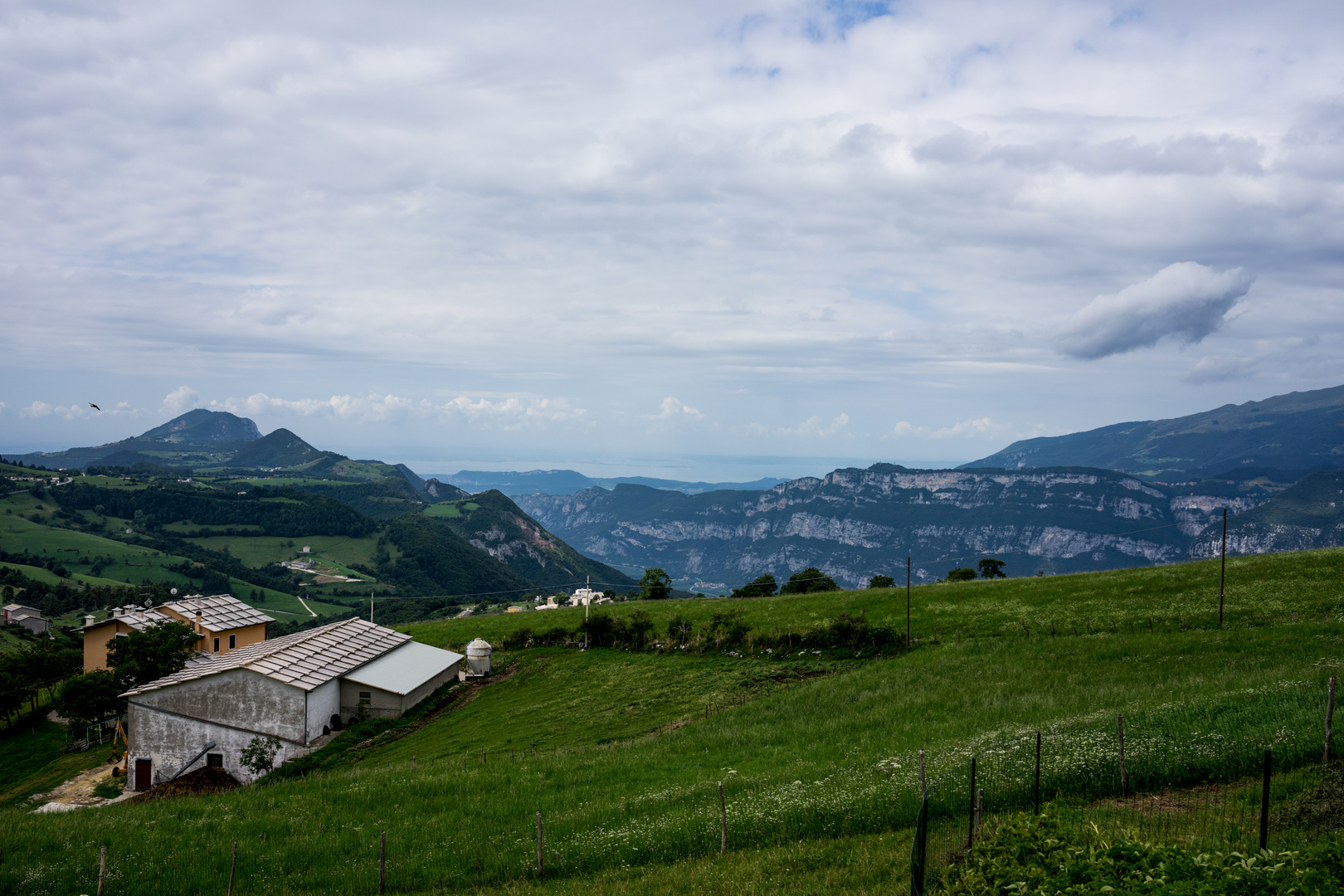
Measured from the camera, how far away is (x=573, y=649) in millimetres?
68438

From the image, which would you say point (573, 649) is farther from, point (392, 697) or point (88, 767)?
point (88, 767)

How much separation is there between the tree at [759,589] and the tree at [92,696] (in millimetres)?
61543

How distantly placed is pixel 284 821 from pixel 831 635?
1520 inches

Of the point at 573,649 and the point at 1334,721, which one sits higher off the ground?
the point at 1334,721

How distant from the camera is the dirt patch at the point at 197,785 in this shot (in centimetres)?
4072

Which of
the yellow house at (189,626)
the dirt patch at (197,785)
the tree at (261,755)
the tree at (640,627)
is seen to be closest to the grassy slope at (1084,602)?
the tree at (640,627)

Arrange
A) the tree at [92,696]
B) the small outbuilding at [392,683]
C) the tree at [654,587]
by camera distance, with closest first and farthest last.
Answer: the small outbuilding at [392,683] < the tree at [92,696] < the tree at [654,587]

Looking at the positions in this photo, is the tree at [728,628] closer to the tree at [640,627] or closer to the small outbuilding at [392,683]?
the tree at [640,627]

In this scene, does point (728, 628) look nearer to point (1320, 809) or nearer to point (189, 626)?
point (1320, 809)

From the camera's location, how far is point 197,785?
43.0 m

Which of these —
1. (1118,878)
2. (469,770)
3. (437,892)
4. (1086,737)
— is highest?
(1118,878)

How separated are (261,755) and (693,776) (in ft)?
106

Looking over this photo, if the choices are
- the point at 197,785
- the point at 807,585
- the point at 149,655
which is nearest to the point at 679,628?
the point at 807,585

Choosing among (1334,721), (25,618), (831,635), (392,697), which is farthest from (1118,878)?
(25,618)
